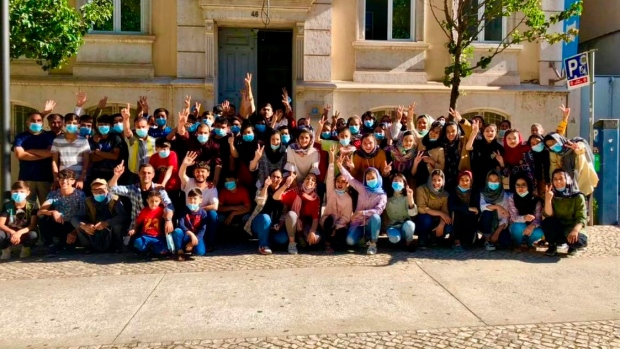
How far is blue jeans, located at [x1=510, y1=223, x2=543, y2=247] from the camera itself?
780 centimetres

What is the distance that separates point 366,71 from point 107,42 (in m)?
5.49

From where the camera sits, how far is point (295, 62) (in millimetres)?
12797

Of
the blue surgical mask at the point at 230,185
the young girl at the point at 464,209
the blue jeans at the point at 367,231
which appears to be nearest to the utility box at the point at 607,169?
the young girl at the point at 464,209

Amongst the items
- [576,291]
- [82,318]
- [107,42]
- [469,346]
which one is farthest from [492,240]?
[107,42]

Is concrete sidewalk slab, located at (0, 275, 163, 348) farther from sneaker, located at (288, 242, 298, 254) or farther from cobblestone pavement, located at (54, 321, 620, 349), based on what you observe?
sneaker, located at (288, 242, 298, 254)

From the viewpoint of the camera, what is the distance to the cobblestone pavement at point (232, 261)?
6.94 metres

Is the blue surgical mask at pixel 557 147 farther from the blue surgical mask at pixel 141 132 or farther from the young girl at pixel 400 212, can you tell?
the blue surgical mask at pixel 141 132

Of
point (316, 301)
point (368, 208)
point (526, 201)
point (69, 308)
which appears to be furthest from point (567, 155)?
point (69, 308)

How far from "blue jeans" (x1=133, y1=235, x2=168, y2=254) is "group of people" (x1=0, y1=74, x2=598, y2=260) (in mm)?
13

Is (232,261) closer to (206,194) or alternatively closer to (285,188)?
(206,194)

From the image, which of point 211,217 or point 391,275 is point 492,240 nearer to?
point 391,275

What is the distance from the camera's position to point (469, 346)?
15.4 ft

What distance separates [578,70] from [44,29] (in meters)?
8.14

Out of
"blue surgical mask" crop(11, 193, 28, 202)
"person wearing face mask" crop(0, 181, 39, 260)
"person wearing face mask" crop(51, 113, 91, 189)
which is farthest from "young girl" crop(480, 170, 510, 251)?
"blue surgical mask" crop(11, 193, 28, 202)
